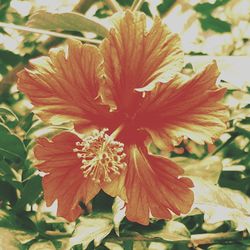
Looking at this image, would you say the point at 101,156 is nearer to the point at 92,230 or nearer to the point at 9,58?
the point at 92,230

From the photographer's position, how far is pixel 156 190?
2.42 ft

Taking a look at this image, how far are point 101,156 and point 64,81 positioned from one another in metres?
0.13

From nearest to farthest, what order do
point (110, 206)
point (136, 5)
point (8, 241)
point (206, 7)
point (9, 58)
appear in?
1. point (8, 241)
2. point (110, 206)
3. point (136, 5)
4. point (9, 58)
5. point (206, 7)

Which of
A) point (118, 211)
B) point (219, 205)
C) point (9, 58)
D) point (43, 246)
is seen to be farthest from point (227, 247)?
point (9, 58)

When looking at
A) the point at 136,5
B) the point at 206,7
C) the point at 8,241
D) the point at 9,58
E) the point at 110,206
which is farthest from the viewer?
the point at 206,7

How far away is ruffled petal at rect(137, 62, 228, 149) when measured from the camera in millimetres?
704

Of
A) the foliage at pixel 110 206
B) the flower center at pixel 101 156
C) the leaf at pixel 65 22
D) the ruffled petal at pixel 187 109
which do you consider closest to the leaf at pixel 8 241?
the foliage at pixel 110 206

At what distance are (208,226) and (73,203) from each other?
342 millimetres

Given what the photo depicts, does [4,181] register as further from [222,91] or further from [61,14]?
[222,91]

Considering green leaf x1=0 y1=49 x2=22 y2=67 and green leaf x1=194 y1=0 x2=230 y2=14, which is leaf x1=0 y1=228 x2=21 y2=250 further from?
green leaf x1=194 y1=0 x2=230 y2=14

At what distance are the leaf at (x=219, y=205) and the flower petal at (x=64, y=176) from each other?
6.6 inches

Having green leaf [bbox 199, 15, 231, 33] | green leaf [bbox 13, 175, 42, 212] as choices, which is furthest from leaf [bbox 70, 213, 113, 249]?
green leaf [bbox 199, 15, 231, 33]

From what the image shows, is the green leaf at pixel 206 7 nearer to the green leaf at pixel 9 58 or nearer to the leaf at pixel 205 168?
the green leaf at pixel 9 58

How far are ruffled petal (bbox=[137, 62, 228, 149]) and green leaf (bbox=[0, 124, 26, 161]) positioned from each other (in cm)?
22
